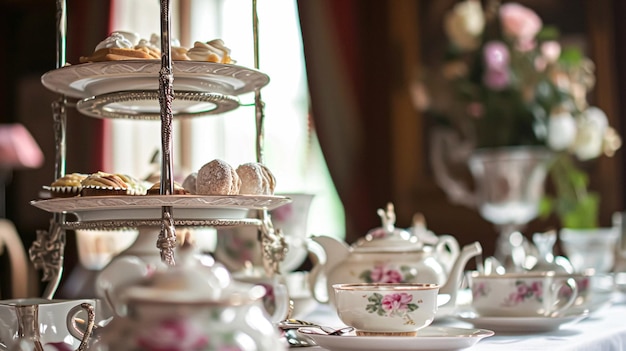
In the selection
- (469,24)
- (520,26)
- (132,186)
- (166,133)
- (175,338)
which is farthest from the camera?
(469,24)

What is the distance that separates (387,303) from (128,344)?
374mm

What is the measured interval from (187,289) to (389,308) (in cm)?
36

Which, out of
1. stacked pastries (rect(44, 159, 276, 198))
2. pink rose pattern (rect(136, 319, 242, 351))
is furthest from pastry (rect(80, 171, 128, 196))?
pink rose pattern (rect(136, 319, 242, 351))

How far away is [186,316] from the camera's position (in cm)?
53

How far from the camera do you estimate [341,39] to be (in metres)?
3.62

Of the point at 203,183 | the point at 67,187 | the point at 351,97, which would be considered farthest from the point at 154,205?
the point at 351,97

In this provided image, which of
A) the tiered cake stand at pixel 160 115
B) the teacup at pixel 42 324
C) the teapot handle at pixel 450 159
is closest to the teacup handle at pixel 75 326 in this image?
the teacup at pixel 42 324

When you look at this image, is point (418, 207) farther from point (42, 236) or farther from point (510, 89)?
point (42, 236)

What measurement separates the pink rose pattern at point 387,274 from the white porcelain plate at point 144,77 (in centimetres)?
31

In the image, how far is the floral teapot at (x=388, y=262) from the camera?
46.4 inches

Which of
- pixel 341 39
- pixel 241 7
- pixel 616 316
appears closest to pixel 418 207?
pixel 341 39

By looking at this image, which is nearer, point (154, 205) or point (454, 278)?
point (154, 205)

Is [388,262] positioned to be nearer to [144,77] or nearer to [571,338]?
[571,338]

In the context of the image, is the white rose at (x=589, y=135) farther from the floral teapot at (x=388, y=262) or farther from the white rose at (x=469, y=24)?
the floral teapot at (x=388, y=262)
